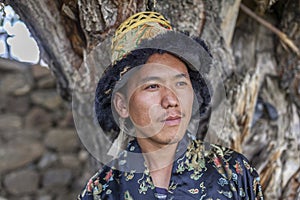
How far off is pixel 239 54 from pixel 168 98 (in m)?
0.87

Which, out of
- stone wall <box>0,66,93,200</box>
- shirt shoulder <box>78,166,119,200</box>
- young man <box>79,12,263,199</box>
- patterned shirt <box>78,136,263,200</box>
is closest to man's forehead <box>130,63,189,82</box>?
young man <box>79,12,263,199</box>

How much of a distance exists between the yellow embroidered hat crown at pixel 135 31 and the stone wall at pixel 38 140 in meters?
2.58

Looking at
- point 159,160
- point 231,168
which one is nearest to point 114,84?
point 159,160

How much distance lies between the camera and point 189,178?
1.55m

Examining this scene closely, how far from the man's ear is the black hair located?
1.0 inches

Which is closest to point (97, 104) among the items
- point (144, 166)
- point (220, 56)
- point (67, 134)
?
point (144, 166)

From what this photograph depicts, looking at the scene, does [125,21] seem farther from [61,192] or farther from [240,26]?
[61,192]

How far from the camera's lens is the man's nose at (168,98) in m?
1.48

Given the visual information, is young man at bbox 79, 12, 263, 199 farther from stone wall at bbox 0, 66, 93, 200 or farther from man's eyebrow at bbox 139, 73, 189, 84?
stone wall at bbox 0, 66, 93, 200

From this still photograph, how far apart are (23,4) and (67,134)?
2.54 meters

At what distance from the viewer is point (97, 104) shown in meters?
1.72

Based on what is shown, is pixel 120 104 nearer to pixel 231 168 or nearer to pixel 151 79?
pixel 151 79

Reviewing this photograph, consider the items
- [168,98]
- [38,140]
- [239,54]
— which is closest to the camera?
[168,98]

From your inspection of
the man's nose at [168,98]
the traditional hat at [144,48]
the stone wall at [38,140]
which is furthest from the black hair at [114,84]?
the stone wall at [38,140]
